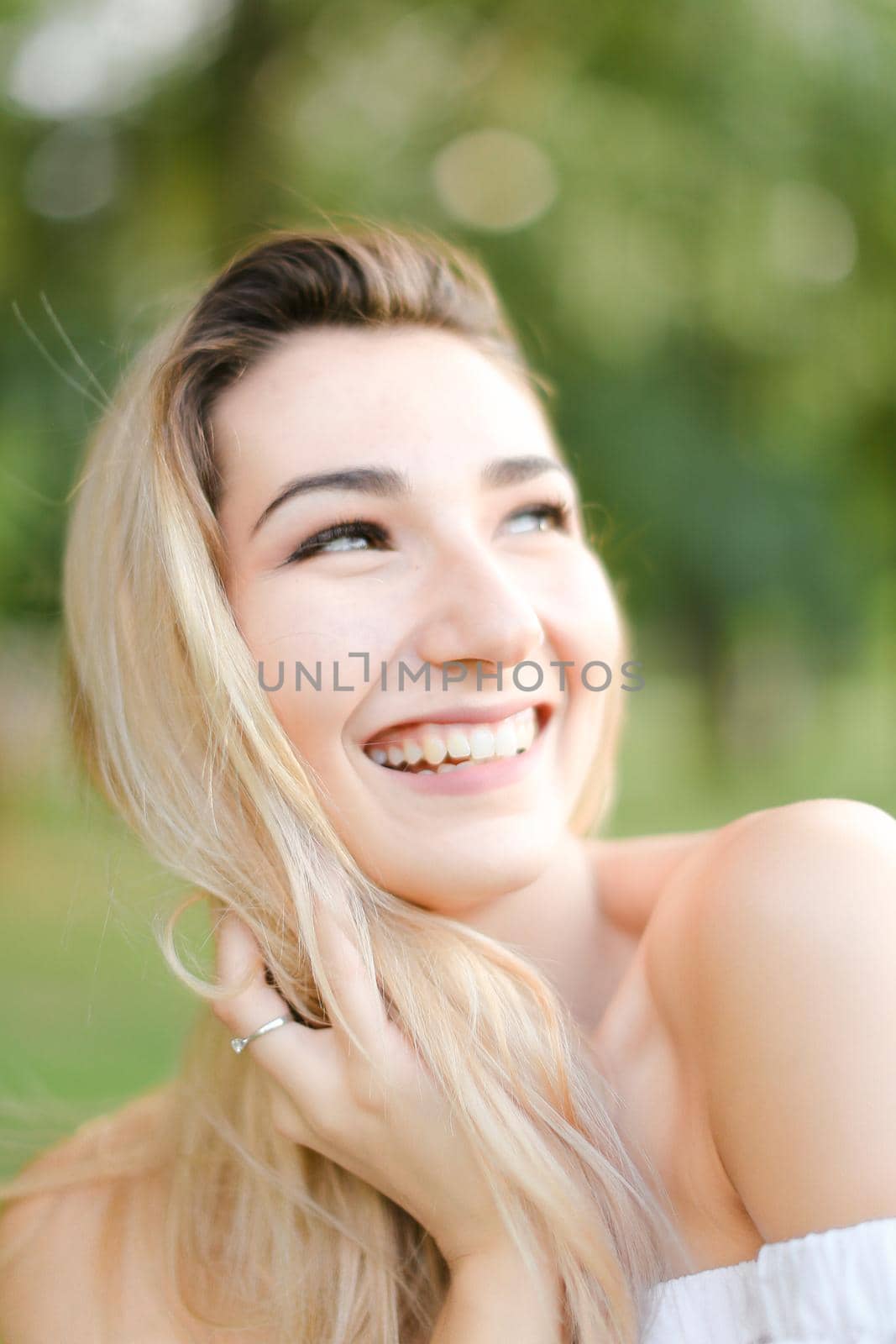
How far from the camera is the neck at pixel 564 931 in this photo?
4.88 feet

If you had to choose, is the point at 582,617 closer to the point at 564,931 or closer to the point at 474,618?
the point at 474,618

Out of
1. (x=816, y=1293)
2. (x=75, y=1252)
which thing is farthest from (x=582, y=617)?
(x=75, y=1252)

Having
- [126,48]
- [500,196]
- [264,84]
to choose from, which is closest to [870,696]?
[500,196]

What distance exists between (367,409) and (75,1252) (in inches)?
47.8

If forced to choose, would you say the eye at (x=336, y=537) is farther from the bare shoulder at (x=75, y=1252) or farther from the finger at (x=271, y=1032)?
the bare shoulder at (x=75, y=1252)

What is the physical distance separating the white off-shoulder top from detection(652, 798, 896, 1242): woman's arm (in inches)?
0.7

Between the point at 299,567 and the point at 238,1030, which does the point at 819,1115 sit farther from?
the point at 299,567

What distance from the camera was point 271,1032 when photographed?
53.3 inches

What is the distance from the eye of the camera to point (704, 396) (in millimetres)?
5156

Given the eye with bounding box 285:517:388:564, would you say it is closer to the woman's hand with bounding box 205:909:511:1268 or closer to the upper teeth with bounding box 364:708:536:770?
the upper teeth with bounding box 364:708:536:770

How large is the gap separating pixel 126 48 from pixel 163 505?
351 cm

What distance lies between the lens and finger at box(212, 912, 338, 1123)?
51.6 inches

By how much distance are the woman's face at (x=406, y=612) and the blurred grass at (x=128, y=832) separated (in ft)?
1.17

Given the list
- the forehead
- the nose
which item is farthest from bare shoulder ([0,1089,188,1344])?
the forehead
